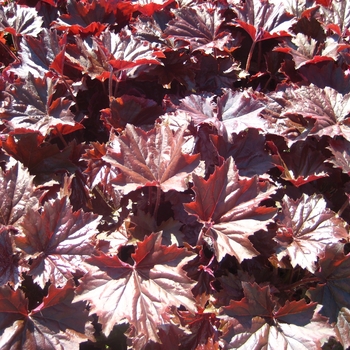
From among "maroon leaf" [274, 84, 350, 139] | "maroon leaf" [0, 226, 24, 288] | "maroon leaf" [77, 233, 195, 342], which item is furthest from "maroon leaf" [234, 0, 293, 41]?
"maroon leaf" [0, 226, 24, 288]

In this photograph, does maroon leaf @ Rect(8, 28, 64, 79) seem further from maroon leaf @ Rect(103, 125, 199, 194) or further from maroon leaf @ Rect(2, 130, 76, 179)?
maroon leaf @ Rect(103, 125, 199, 194)

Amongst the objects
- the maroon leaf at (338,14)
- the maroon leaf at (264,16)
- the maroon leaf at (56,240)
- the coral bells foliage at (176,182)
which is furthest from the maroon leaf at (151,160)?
Answer: the maroon leaf at (338,14)

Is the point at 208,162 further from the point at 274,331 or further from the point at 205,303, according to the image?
the point at 274,331

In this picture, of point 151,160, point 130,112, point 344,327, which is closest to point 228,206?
point 151,160

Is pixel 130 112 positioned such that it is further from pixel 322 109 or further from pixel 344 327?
pixel 344 327

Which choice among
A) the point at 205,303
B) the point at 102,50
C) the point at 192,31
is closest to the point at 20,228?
the point at 205,303

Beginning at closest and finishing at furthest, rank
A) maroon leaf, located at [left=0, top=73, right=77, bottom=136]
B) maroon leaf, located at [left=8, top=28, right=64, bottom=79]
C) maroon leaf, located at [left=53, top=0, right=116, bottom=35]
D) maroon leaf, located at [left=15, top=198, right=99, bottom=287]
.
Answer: maroon leaf, located at [left=15, top=198, right=99, bottom=287] < maroon leaf, located at [left=0, top=73, right=77, bottom=136] < maroon leaf, located at [left=8, top=28, right=64, bottom=79] < maroon leaf, located at [left=53, top=0, right=116, bottom=35]
